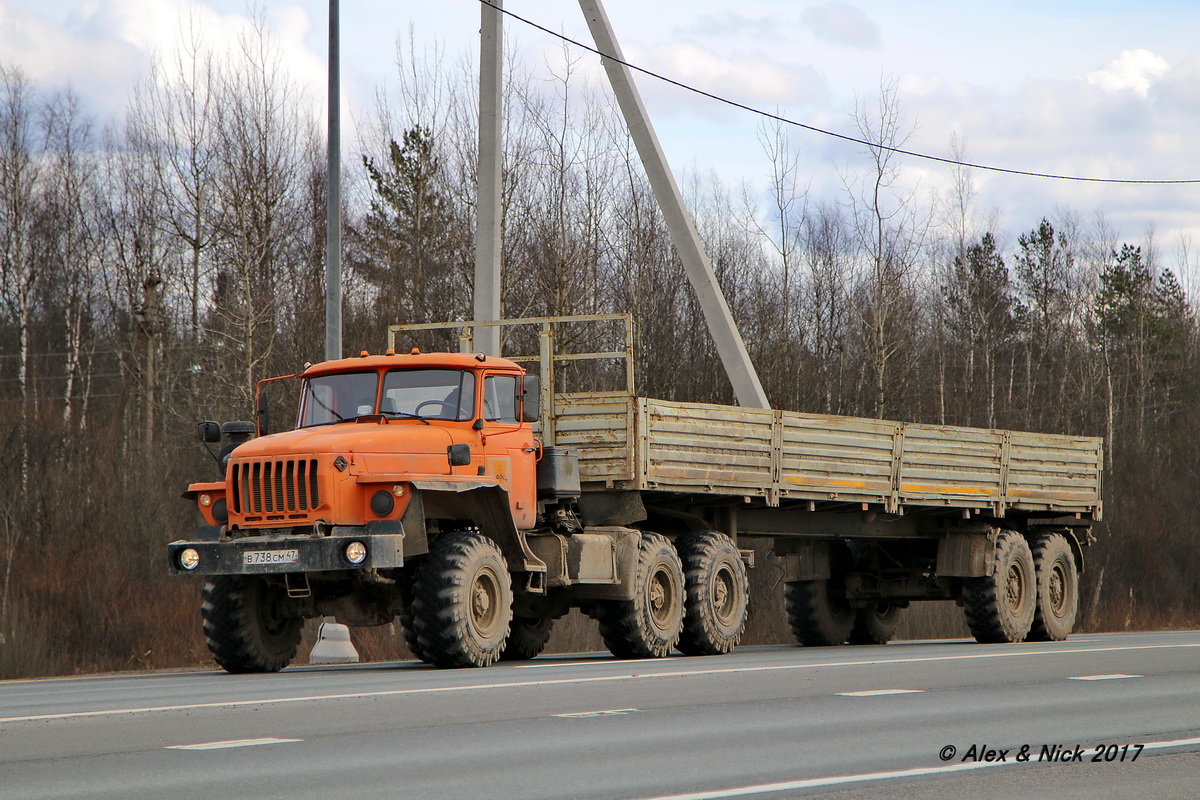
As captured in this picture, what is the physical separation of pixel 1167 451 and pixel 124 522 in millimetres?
38069

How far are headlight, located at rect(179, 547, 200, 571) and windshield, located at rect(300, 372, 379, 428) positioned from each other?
6.61 ft

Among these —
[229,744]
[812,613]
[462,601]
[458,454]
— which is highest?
[458,454]

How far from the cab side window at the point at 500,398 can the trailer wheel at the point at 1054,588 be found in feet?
31.2

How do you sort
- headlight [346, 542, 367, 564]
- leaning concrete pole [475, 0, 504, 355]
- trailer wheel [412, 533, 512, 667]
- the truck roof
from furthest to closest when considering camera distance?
leaning concrete pole [475, 0, 504, 355], the truck roof, trailer wheel [412, 533, 512, 667], headlight [346, 542, 367, 564]

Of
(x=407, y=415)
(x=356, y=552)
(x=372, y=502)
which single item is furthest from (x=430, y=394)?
(x=356, y=552)

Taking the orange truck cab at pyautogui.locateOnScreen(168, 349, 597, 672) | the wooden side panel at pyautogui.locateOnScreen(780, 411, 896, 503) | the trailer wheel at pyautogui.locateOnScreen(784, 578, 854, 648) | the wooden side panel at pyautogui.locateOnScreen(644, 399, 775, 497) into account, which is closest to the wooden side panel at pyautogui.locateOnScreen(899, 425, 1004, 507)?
the wooden side panel at pyautogui.locateOnScreen(780, 411, 896, 503)

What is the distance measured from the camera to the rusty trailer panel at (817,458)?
15445 millimetres

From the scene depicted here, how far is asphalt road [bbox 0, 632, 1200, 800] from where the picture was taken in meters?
6.47

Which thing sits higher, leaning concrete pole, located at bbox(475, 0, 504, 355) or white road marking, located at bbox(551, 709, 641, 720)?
leaning concrete pole, located at bbox(475, 0, 504, 355)

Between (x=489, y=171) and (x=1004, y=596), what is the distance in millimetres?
9097

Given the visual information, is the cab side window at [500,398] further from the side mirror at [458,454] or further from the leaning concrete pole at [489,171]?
the leaning concrete pole at [489,171]

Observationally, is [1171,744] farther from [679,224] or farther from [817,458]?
[679,224]

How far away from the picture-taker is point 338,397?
47.8ft

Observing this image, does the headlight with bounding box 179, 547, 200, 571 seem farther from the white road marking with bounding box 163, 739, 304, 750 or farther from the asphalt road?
the white road marking with bounding box 163, 739, 304, 750
